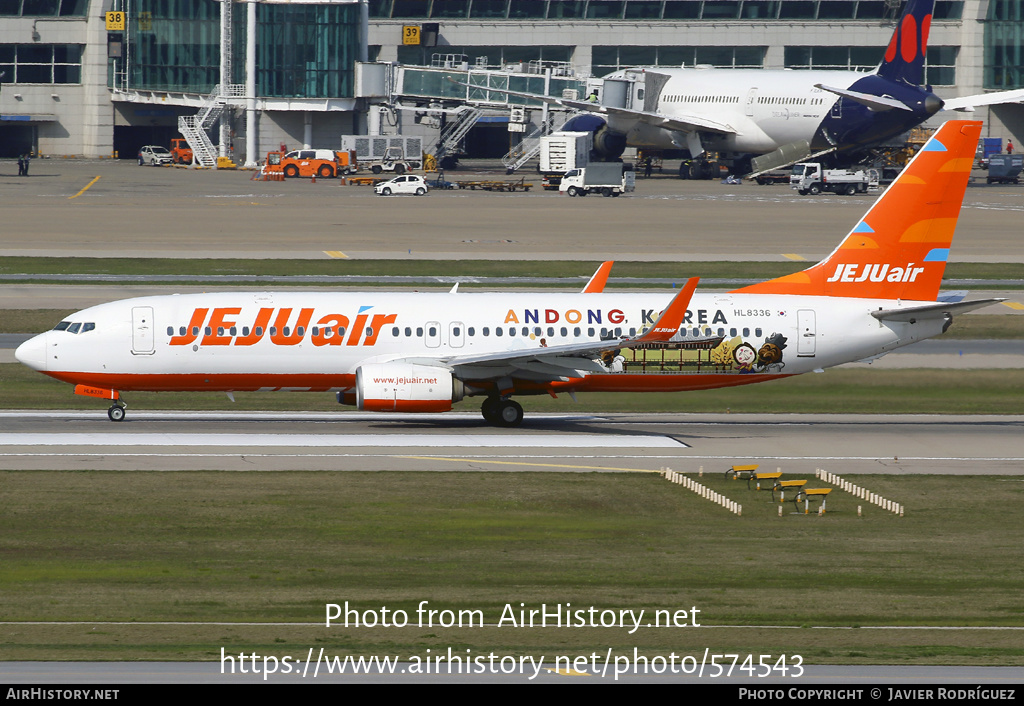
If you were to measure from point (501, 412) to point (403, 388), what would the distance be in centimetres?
438

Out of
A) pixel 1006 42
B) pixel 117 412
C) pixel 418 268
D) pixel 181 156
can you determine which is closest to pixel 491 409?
pixel 117 412

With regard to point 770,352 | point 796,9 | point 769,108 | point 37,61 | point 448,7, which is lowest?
point 770,352

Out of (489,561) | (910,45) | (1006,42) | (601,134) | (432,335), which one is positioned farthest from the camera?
(1006,42)

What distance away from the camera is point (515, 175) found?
17350cm

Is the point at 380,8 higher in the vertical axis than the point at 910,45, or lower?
higher

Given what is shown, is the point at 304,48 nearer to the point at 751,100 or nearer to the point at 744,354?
the point at 751,100

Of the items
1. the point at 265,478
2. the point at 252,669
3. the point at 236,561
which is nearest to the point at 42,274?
the point at 265,478

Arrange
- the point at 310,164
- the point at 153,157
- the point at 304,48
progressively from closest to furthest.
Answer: the point at 310,164
the point at 304,48
the point at 153,157

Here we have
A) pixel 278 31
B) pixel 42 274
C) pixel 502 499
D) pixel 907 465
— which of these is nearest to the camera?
pixel 502 499

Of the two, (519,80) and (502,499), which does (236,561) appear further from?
(519,80)

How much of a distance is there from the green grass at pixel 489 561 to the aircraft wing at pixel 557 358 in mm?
5767

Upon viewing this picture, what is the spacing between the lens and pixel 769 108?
154 m

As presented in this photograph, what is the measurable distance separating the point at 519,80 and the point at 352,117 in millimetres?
22870
